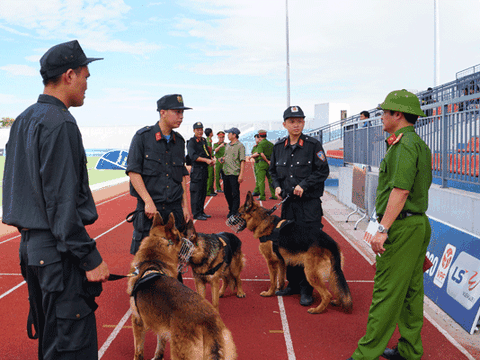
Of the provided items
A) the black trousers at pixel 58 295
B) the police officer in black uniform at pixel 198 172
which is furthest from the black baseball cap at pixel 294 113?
the police officer in black uniform at pixel 198 172

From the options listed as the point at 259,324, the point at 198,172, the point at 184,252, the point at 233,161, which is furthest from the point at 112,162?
the point at 184,252

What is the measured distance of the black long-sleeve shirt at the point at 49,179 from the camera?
177 cm

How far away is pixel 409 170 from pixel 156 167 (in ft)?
7.33

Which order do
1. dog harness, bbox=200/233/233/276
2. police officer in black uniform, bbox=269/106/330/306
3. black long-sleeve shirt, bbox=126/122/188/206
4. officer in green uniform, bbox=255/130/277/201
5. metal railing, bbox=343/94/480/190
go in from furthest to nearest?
officer in green uniform, bbox=255/130/277/201, metal railing, bbox=343/94/480/190, police officer in black uniform, bbox=269/106/330/306, dog harness, bbox=200/233/233/276, black long-sleeve shirt, bbox=126/122/188/206

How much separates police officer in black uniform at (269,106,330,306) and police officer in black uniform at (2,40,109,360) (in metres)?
2.95

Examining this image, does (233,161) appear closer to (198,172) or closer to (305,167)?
(198,172)

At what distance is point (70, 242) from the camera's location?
1775 millimetres

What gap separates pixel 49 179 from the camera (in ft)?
5.83

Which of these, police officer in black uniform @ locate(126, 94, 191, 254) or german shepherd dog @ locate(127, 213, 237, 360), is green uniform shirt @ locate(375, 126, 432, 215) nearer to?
german shepherd dog @ locate(127, 213, 237, 360)

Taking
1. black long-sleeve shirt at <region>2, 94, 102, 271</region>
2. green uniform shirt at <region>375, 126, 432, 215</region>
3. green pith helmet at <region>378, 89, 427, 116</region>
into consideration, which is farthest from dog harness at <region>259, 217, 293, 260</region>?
black long-sleeve shirt at <region>2, 94, 102, 271</region>

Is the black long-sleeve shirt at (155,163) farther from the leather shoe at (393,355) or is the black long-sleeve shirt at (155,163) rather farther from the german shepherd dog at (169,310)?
the leather shoe at (393,355)

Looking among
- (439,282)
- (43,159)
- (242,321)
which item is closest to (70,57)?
(43,159)

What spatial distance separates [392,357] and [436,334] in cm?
73

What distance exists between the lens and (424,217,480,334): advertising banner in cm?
364
